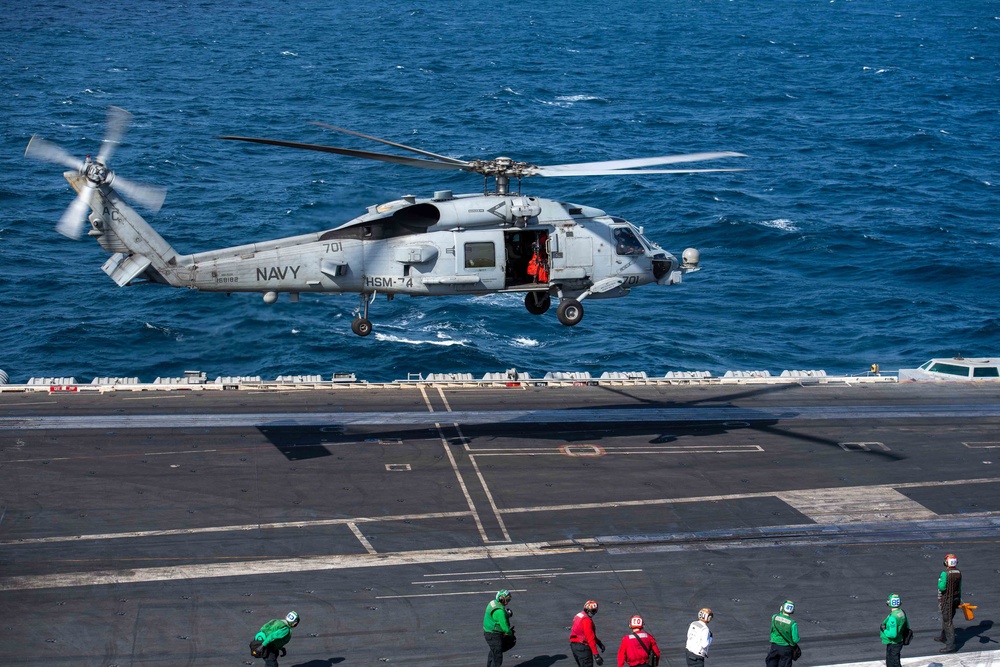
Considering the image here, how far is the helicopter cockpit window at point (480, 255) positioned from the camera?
3391cm

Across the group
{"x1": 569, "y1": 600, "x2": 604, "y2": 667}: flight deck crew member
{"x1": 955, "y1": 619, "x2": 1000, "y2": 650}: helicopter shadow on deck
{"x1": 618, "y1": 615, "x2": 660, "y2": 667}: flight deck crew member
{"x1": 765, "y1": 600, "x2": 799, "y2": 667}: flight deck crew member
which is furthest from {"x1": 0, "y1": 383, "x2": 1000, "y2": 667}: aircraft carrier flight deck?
A: {"x1": 618, "y1": 615, "x2": 660, "y2": 667}: flight deck crew member

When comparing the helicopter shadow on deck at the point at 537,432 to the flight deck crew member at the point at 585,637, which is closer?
the flight deck crew member at the point at 585,637

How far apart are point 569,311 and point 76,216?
49.4ft

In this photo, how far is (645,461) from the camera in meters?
38.1

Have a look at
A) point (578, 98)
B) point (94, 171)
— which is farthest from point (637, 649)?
point (578, 98)

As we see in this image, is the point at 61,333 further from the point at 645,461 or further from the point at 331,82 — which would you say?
the point at 331,82

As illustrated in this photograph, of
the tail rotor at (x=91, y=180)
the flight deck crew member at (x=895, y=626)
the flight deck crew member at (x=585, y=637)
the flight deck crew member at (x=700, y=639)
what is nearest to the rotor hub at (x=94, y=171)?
the tail rotor at (x=91, y=180)

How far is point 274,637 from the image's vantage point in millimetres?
22484

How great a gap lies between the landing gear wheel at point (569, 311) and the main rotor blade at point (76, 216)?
1458 cm

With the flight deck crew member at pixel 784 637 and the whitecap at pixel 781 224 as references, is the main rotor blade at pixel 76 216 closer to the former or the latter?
the flight deck crew member at pixel 784 637

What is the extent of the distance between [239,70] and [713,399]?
321ft

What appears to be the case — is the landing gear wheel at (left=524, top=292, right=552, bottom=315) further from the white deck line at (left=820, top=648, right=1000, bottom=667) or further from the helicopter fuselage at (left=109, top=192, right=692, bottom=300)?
the white deck line at (left=820, top=648, right=1000, bottom=667)

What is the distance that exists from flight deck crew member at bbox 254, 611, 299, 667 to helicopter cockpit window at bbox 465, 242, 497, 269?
14.2 m

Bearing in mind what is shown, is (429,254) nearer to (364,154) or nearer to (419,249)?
(419,249)
